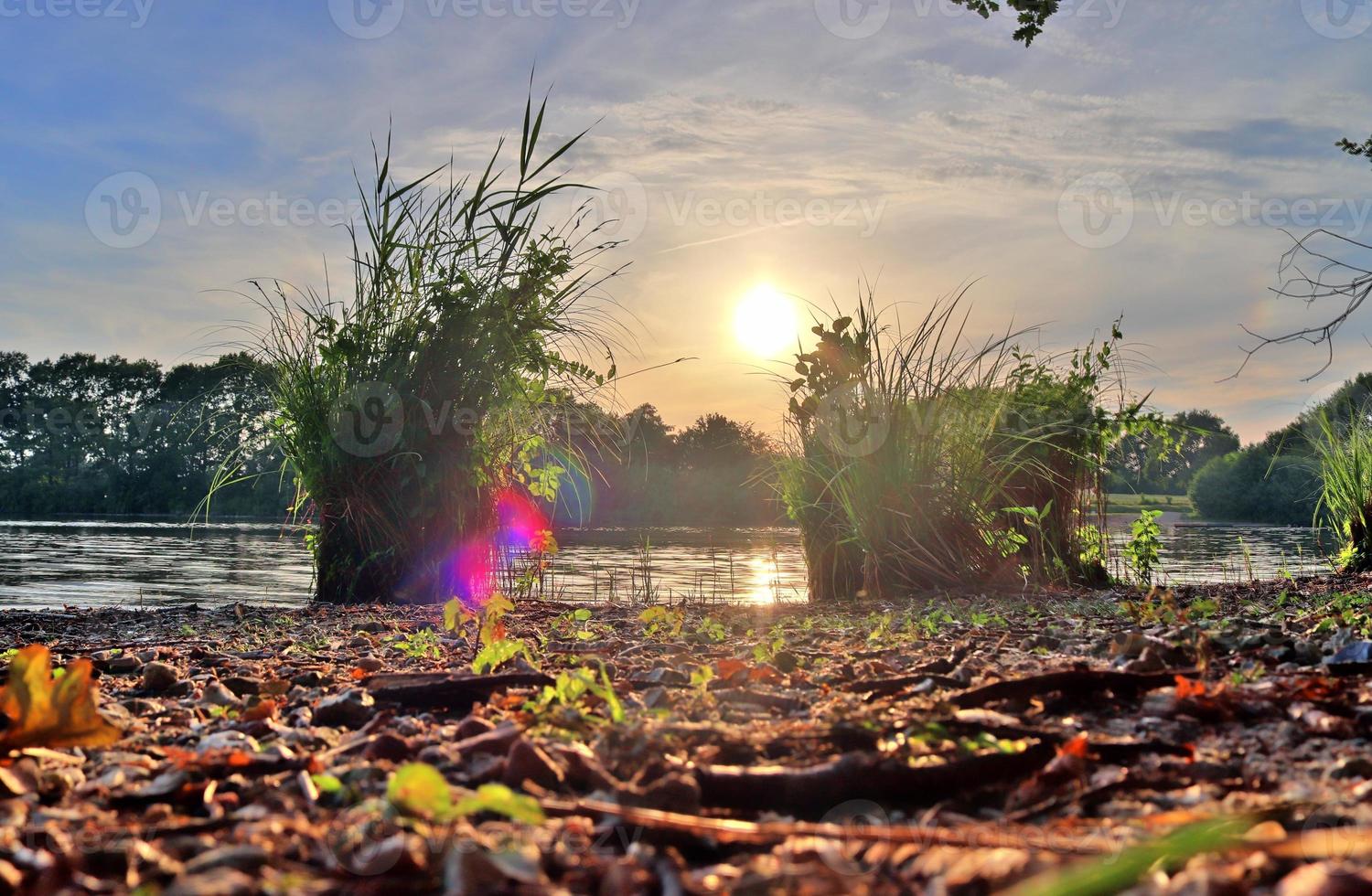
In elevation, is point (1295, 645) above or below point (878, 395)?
below

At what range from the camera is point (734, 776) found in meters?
1.29

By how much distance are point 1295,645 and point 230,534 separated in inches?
853

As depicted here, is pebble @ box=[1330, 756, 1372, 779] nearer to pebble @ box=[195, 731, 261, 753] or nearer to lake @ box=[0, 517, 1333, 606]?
pebble @ box=[195, 731, 261, 753]

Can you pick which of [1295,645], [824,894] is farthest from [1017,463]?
[824,894]

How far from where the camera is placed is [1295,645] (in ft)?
7.47

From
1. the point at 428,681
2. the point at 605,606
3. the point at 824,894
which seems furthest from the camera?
the point at 605,606

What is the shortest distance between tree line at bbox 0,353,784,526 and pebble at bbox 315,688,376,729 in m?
3.53

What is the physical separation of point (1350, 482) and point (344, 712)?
27.6 feet

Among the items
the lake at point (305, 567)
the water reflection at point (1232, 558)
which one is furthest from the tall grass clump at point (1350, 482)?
the lake at point (305, 567)

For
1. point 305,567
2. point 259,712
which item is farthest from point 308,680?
point 305,567

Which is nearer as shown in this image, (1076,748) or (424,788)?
(424,788)

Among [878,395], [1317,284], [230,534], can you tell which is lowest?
[230,534]

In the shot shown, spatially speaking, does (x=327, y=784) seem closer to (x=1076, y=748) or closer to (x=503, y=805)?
(x=503, y=805)

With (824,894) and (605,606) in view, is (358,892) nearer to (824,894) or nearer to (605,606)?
(824,894)
